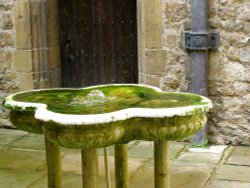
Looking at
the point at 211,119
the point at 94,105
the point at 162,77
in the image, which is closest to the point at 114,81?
the point at 162,77

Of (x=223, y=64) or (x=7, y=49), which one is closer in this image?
(x=223, y=64)

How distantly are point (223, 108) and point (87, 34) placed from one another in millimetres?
1914

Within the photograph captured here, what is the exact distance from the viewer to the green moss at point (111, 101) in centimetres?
343

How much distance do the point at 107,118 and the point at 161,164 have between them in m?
0.69

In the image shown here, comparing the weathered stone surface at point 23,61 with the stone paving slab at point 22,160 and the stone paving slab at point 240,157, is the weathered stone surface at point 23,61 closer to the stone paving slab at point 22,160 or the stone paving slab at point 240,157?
the stone paving slab at point 22,160

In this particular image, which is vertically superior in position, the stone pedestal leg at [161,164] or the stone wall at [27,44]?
the stone wall at [27,44]

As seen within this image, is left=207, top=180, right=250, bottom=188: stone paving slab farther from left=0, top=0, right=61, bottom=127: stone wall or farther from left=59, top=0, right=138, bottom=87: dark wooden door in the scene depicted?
left=0, top=0, right=61, bottom=127: stone wall

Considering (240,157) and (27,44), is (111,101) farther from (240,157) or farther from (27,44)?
(27,44)

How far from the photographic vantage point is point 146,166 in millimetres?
5141

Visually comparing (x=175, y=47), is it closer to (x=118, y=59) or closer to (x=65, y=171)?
(x=118, y=59)

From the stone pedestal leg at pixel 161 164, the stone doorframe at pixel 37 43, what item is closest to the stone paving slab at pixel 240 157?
the stone doorframe at pixel 37 43

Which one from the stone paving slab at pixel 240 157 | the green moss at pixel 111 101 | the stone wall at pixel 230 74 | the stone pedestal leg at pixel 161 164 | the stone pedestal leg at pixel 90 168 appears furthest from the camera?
the stone wall at pixel 230 74

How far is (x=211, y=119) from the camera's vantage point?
19.0 ft

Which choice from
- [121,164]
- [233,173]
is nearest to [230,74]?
[233,173]
